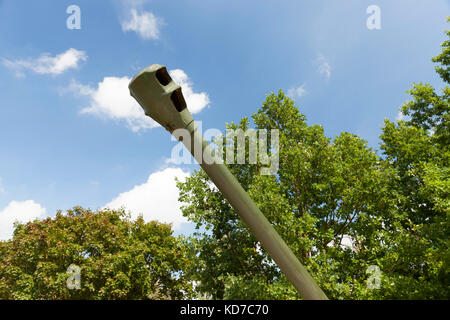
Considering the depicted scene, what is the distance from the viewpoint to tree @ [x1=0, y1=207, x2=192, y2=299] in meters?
18.0

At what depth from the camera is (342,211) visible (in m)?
11.4

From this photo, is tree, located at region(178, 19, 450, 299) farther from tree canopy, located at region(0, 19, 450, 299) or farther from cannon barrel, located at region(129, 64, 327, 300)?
cannon barrel, located at region(129, 64, 327, 300)

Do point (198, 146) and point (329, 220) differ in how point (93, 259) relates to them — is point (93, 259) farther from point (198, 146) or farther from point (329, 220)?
point (198, 146)

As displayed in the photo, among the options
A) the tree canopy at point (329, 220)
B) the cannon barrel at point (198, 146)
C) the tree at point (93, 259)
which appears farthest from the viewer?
the tree at point (93, 259)

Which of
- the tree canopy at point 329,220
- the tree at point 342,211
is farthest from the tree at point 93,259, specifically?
the tree at point 342,211

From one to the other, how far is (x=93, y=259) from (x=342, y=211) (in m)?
17.3

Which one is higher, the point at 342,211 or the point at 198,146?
the point at 342,211

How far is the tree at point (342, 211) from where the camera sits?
28.9 feet

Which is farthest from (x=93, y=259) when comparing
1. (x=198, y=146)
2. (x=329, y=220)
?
(x=198, y=146)

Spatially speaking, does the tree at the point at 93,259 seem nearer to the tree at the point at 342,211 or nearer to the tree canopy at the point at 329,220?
the tree canopy at the point at 329,220

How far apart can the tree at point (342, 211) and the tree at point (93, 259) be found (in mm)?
5973

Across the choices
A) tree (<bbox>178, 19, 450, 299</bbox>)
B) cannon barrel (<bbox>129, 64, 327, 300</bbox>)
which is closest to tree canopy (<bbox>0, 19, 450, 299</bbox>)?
tree (<bbox>178, 19, 450, 299</bbox>)

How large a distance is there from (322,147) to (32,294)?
21475mm
